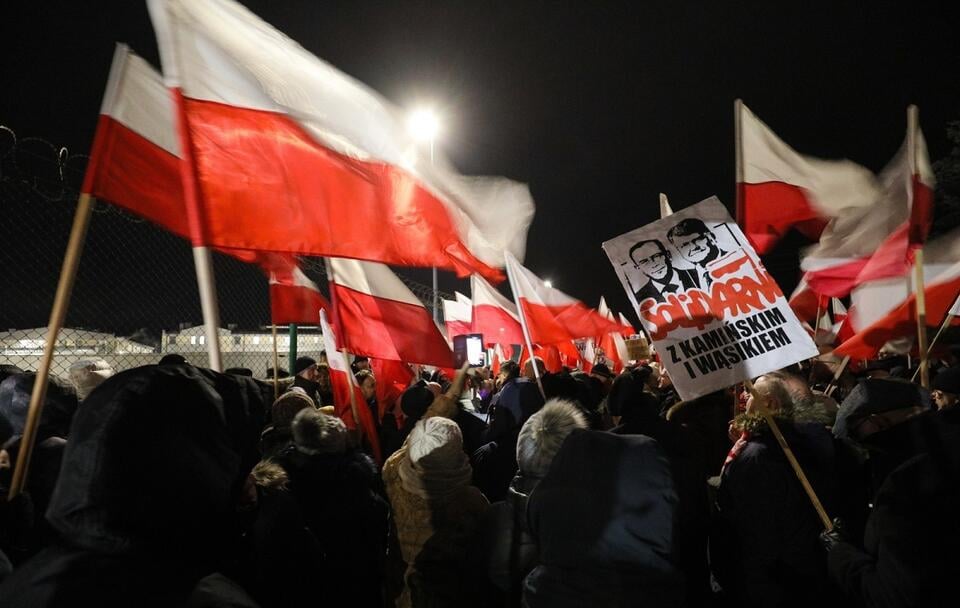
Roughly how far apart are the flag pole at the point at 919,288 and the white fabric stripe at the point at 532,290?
352 centimetres

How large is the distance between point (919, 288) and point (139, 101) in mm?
5285

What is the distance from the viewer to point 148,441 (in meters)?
1.47

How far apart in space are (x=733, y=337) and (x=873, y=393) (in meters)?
0.80

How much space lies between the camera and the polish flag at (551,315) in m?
7.79

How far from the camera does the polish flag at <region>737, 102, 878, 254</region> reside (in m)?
5.95

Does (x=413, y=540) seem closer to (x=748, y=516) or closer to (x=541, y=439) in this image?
(x=541, y=439)

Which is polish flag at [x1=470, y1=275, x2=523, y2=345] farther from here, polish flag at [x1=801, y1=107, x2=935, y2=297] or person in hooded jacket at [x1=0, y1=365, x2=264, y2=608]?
person in hooded jacket at [x1=0, y1=365, x2=264, y2=608]

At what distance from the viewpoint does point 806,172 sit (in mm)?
6316

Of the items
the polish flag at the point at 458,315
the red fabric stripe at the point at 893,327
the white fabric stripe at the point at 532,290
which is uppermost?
the polish flag at the point at 458,315

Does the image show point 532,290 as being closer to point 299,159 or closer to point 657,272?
point 657,272

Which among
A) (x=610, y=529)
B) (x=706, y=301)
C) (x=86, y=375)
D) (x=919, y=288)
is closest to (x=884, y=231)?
(x=919, y=288)

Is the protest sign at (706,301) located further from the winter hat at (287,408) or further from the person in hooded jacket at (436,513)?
the winter hat at (287,408)

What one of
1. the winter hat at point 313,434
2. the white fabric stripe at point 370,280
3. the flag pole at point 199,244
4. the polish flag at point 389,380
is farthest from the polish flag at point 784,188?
the flag pole at point 199,244

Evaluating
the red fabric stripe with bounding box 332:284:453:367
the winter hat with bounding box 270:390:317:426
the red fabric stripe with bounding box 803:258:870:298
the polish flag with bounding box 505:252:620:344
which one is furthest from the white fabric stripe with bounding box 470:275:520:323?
the winter hat with bounding box 270:390:317:426
